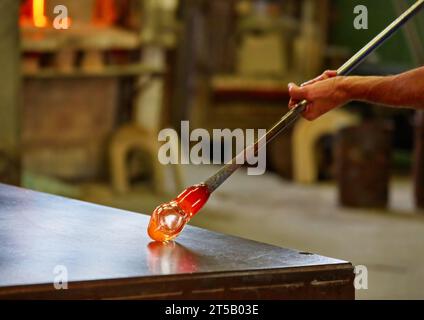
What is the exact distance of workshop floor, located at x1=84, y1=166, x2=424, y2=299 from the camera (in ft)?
19.0

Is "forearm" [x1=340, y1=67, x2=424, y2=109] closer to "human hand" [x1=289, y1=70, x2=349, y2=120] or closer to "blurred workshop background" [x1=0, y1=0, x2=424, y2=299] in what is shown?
"human hand" [x1=289, y1=70, x2=349, y2=120]

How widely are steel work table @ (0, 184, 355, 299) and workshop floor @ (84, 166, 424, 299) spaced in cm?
272

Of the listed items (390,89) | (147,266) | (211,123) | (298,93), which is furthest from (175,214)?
(211,123)

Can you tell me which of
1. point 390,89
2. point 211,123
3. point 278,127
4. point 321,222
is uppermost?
point 390,89

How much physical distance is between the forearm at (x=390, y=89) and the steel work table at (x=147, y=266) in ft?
1.81

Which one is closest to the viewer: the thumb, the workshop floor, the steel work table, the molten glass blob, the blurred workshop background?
the steel work table

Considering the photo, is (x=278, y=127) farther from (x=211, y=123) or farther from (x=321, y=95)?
(x=211, y=123)

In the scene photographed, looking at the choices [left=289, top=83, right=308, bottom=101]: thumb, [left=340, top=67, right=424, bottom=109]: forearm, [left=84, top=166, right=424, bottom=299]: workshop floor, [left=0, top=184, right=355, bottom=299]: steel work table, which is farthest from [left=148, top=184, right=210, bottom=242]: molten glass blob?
[left=84, top=166, right=424, bottom=299]: workshop floor

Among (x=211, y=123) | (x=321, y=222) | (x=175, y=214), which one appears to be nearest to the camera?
(x=175, y=214)

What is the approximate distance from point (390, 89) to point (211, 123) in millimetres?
7654

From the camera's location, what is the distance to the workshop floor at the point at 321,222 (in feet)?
19.0

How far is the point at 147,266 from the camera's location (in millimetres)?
2217

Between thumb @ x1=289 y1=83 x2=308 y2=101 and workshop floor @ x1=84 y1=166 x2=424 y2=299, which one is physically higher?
thumb @ x1=289 y1=83 x2=308 y2=101

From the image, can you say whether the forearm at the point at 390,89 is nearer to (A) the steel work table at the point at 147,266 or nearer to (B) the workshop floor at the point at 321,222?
(A) the steel work table at the point at 147,266
